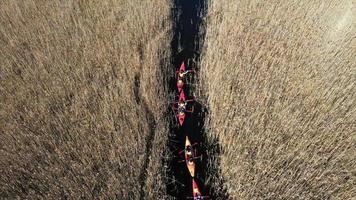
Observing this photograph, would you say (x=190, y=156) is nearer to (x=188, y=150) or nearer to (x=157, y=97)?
(x=188, y=150)

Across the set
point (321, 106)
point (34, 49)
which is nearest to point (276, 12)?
point (321, 106)

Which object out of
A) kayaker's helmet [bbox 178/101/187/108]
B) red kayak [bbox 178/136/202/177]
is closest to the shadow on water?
red kayak [bbox 178/136/202/177]

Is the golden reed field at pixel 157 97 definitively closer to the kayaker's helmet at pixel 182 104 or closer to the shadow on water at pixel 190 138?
the shadow on water at pixel 190 138

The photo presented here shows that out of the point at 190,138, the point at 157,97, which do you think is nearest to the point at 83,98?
the point at 157,97

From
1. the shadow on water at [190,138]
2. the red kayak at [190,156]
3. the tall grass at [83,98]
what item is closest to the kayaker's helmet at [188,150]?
the red kayak at [190,156]

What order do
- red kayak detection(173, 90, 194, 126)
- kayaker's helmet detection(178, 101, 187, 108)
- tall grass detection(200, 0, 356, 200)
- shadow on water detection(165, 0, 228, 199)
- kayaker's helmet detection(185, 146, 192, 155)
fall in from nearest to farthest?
tall grass detection(200, 0, 356, 200), shadow on water detection(165, 0, 228, 199), kayaker's helmet detection(185, 146, 192, 155), red kayak detection(173, 90, 194, 126), kayaker's helmet detection(178, 101, 187, 108)

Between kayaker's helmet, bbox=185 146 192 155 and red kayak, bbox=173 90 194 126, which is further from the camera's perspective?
red kayak, bbox=173 90 194 126

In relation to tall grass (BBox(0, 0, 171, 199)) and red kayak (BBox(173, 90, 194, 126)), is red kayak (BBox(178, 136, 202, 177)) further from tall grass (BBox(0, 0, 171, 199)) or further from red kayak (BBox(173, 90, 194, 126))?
red kayak (BBox(173, 90, 194, 126))
